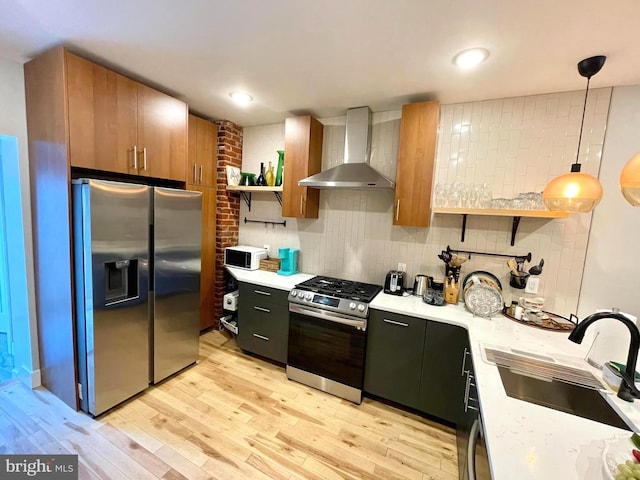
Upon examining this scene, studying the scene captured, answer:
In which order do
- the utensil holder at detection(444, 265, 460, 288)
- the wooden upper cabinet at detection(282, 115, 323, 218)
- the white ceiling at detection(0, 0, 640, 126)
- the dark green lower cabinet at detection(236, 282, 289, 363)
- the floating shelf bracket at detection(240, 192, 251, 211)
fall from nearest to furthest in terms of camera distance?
the white ceiling at detection(0, 0, 640, 126), the utensil holder at detection(444, 265, 460, 288), the dark green lower cabinet at detection(236, 282, 289, 363), the wooden upper cabinet at detection(282, 115, 323, 218), the floating shelf bracket at detection(240, 192, 251, 211)

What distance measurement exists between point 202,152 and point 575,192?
316cm

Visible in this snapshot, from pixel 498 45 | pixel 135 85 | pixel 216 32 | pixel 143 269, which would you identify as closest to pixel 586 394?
pixel 498 45

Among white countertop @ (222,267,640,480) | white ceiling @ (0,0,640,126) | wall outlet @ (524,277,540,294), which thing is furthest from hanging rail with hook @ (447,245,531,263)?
white ceiling @ (0,0,640,126)

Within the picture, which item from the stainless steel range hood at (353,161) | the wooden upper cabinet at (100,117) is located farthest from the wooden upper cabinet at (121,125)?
the stainless steel range hood at (353,161)

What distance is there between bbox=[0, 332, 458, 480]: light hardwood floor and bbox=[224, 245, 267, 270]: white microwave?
1.20 metres

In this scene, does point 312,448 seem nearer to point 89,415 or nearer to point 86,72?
point 89,415

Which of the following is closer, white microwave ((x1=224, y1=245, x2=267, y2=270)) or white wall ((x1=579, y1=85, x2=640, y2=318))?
white wall ((x1=579, y1=85, x2=640, y2=318))

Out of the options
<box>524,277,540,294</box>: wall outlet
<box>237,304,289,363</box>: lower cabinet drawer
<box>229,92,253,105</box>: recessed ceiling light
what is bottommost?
<box>237,304,289,363</box>: lower cabinet drawer

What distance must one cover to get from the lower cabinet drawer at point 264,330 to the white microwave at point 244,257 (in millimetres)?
492

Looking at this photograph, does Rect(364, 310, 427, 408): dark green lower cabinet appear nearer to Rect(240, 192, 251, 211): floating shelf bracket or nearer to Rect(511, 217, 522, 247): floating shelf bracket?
Rect(511, 217, 522, 247): floating shelf bracket

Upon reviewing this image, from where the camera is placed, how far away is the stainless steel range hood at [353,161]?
94.3 inches

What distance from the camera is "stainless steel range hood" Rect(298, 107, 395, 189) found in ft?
7.86

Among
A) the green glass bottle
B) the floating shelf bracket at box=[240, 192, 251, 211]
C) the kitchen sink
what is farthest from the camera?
the floating shelf bracket at box=[240, 192, 251, 211]

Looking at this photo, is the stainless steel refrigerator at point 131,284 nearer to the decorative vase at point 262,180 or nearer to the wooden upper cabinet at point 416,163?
the decorative vase at point 262,180
